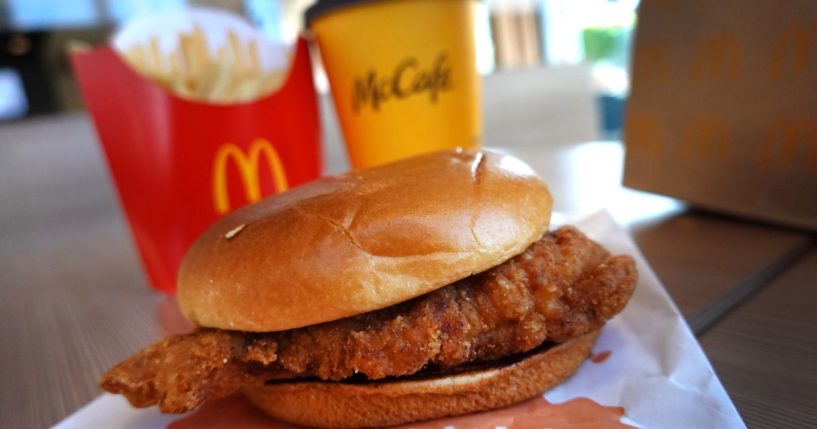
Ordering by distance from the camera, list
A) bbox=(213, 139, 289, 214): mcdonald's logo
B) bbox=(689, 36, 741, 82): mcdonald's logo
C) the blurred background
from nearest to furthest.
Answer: bbox=(689, 36, 741, 82): mcdonald's logo → bbox=(213, 139, 289, 214): mcdonald's logo → the blurred background

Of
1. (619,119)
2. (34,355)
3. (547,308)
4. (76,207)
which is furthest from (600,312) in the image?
(619,119)

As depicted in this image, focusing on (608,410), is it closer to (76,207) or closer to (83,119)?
(76,207)

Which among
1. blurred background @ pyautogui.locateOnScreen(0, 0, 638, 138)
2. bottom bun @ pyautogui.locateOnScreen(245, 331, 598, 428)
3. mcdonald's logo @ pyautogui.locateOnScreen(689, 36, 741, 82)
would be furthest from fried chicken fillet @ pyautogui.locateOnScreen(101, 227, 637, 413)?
blurred background @ pyautogui.locateOnScreen(0, 0, 638, 138)

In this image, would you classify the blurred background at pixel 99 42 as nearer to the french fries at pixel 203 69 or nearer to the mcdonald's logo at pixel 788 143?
the french fries at pixel 203 69

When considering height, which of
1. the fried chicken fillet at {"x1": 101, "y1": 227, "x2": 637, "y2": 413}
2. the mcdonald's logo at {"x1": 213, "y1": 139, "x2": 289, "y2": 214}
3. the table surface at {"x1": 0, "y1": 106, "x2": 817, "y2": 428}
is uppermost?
the mcdonald's logo at {"x1": 213, "y1": 139, "x2": 289, "y2": 214}

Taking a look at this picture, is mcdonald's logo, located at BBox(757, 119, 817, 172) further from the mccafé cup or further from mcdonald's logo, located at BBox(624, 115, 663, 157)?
the mccafé cup

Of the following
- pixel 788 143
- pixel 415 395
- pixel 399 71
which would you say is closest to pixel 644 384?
pixel 415 395

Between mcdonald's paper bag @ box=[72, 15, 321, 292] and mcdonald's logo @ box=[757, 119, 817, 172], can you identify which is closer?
mcdonald's logo @ box=[757, 119, 817, 172]
